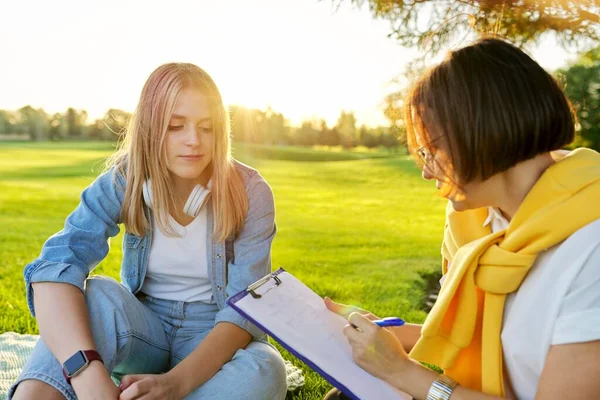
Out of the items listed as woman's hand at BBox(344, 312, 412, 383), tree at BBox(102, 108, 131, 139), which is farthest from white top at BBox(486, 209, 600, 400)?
tree at BBox(102, 108, 131, 139)

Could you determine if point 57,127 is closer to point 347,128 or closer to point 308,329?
point 347,128

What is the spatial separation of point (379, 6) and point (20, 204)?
32.0 ft

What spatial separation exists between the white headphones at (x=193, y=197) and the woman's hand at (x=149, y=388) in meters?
0.72

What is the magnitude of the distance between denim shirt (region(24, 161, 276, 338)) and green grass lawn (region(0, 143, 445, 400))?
22 cm

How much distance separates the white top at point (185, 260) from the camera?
2.69 metres

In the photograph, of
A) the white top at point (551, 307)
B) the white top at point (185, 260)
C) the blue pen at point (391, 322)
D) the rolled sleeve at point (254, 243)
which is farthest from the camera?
the white top at point (185, 260)

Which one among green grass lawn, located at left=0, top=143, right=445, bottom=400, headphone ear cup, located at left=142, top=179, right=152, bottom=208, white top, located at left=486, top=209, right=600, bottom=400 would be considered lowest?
green grass lawn, located at left=0, top=143, right=445, bottom=400

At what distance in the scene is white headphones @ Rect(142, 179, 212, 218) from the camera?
2598 mm

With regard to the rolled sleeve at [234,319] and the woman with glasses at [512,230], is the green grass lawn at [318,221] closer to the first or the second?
the rolled sleeve at [234,319]

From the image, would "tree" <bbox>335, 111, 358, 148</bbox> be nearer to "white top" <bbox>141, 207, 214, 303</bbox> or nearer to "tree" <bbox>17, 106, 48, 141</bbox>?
"tree" <bbox>17, 106, 48, 141</bbox>

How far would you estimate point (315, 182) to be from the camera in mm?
19906

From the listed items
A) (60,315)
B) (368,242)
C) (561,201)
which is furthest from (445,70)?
(368,242)

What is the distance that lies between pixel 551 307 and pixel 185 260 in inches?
63.0

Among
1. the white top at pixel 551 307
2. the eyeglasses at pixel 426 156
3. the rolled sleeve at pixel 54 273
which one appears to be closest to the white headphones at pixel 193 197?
the rolled sleeve at pixel 54 273
